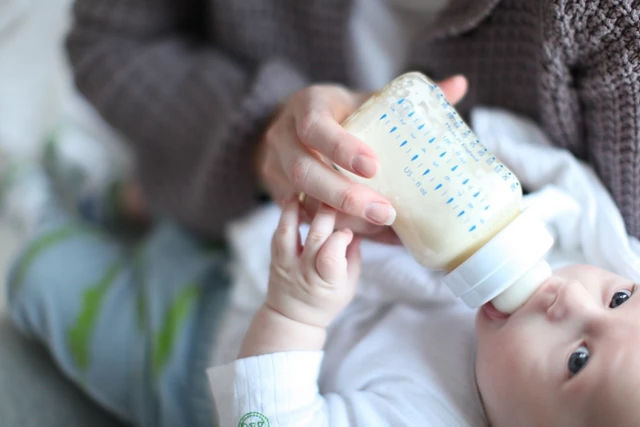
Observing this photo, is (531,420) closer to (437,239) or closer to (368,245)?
(437,239)

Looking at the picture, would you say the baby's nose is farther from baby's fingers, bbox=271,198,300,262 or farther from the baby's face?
baby's fingers, bbox=271,198,300,262

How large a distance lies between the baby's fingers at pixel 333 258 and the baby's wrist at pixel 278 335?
2.9 inches

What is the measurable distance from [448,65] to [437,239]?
345mm

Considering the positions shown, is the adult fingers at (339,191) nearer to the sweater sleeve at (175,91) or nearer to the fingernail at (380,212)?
the fingernail at (380,212)

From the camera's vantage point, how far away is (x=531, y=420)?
0.56 meters

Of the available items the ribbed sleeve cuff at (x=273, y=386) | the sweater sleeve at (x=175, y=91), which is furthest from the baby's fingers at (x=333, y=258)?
the sweater sleeve at (x=175, y=91)

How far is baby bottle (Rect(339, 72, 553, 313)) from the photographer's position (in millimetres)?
498

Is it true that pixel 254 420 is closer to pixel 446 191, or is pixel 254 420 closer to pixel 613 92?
pixel 446 191

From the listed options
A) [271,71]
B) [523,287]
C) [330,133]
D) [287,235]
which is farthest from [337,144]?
[271,71]

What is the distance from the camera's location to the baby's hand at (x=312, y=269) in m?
0.57

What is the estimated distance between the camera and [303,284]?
1.94 feet

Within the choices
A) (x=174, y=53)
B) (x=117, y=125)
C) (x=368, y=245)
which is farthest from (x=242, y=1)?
(x=368, y=245)

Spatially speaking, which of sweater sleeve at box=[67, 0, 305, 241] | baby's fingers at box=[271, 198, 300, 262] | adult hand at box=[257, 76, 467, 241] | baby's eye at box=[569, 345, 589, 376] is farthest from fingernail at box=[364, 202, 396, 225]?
sweater sleeve at box=[67, 0, 305, 241]

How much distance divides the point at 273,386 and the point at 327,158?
0.25m
